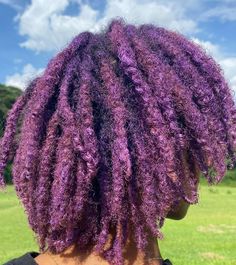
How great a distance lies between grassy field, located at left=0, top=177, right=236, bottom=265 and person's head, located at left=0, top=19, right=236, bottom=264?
490 cm

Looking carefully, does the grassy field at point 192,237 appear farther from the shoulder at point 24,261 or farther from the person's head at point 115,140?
the shoulder at point 24,261

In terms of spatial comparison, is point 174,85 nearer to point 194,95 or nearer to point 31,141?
point 194,95

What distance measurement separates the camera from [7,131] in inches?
93.7

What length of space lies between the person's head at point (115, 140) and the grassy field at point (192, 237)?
4899 mm

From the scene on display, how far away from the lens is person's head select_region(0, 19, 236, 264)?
202 centimetres

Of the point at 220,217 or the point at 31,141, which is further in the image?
the point at 220,217

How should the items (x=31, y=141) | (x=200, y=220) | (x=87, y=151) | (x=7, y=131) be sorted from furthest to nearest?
(x=200, y=220) → (x=7, y=131) → (x=31, y=141) → (x=87, y=151)

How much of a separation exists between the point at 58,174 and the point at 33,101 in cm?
36

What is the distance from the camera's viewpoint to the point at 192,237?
15.1m

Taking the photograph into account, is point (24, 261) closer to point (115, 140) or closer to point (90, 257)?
point (90, 257)

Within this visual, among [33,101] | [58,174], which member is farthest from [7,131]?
[58,174]

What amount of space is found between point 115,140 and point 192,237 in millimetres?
13435

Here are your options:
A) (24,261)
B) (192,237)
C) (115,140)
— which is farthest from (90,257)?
(192,237)

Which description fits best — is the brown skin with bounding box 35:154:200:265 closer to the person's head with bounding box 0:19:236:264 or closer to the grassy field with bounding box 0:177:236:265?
the person's head with bounding box 0:19:236:264
